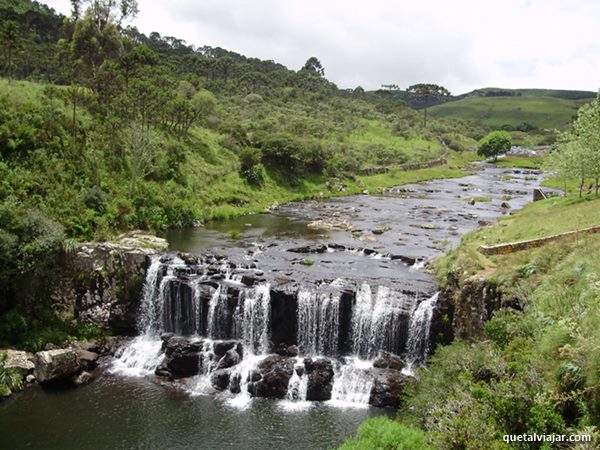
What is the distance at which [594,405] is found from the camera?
16156mm

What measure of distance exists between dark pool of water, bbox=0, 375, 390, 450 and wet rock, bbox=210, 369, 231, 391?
1.36 meters

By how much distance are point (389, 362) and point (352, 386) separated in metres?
3.32

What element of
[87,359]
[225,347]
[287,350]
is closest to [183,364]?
[225,347]

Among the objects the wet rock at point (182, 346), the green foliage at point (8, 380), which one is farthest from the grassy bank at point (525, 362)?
the green foliage at point (8, 380)

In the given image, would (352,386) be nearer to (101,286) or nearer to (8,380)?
(8,380)

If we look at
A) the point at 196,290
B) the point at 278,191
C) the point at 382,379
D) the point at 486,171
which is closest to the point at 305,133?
the point at 278,191

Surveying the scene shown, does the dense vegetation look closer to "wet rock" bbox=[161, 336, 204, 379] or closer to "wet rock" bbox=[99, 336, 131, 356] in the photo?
"wet rock" bbox=[99, 336, 131, 356]

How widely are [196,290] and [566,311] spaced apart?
25316 millimetres

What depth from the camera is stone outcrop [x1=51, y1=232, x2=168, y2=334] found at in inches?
1464

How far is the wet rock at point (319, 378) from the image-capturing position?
30.2 m

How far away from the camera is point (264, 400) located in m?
29.9

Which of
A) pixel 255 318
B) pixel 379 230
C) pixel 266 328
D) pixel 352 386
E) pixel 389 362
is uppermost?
pixel 379 230

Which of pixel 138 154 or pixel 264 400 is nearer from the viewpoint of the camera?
pixel 264 400

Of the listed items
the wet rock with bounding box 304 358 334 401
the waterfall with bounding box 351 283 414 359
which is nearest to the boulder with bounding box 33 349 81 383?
the wet rock with bounding box 304 358 334 401
